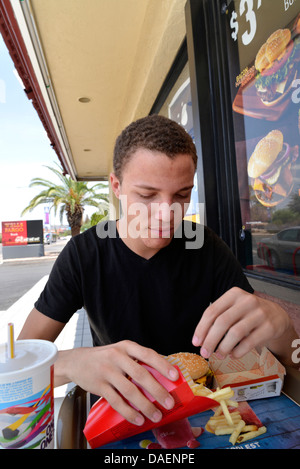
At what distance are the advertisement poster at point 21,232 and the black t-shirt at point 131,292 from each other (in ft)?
54.0

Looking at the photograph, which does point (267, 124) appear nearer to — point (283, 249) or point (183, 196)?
point (283, 249)

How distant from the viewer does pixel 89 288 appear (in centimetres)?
114

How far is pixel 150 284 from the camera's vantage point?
3.79 feet

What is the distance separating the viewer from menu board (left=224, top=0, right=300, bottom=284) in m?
1.32

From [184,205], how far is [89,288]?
1.48 ft

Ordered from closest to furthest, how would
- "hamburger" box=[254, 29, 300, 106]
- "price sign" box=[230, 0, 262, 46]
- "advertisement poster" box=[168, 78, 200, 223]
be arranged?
"hamburger" box=[254, 29, 300, 106], "price sign" box=[230, 0, 262, 46], "advertisement poster" box=[168, 78, 200, 223]

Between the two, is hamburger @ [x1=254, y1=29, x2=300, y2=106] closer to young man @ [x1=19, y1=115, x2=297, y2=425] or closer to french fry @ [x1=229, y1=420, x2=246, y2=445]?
young man @ [x1=19, y1=115, x2=297, y2=425]

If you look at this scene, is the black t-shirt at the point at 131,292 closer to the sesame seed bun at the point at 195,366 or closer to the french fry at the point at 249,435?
the sesame seed bun at the point at 195,366

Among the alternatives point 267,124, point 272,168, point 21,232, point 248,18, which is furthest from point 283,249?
point 21,232

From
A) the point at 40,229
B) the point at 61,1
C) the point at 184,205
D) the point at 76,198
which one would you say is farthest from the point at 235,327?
the point at 40,229

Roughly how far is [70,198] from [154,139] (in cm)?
1535

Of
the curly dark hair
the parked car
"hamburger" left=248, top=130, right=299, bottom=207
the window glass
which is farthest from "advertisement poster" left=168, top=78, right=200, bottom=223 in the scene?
the curly dark hair

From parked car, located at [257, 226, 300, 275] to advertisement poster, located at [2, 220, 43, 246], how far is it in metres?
16.3

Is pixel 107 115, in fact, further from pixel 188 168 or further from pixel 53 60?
pixel 188 168
